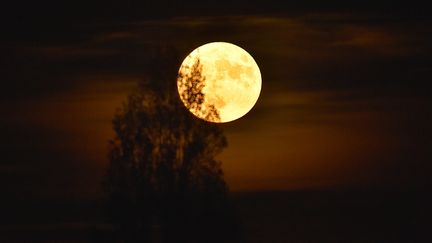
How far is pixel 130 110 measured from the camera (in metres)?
38.8

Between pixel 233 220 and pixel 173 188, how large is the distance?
209cm

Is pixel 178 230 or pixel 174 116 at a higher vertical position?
pixel 174 116

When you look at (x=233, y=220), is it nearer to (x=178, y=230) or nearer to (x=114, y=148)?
(x=178, y=230)

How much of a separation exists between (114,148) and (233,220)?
14.0 ft

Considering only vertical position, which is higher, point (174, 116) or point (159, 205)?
point (174, 116)

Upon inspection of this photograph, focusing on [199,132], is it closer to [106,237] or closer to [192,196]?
[192,196]

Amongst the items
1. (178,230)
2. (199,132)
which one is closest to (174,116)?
(199,132)

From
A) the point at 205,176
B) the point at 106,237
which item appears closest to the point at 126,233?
the point at 106,237

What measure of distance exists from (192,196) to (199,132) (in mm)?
1957

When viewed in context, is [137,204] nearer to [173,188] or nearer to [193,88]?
[173,188]

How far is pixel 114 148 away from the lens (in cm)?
3869

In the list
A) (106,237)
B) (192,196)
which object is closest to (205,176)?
(192,196)

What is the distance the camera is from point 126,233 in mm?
39062

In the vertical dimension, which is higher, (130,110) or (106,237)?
(130,110)
